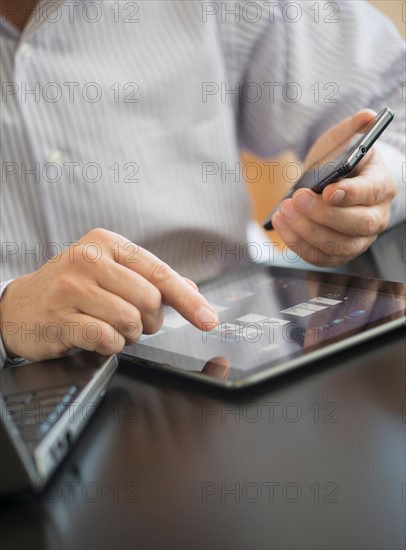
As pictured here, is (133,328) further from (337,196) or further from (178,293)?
(337,196)

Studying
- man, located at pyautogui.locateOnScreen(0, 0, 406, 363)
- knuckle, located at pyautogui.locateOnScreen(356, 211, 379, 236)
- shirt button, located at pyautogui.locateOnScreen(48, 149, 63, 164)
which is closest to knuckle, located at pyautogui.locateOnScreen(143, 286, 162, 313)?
man, located at pyautogui.locateOnScreen(0, 0, 406, 363)

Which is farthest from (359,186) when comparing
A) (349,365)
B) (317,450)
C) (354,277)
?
(317,450)

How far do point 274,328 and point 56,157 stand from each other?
448 mm

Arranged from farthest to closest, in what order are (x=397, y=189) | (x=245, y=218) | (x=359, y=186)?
(x=245, y=218) < (x=397, y=189) < (x=359, y=186)

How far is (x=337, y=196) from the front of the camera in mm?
648

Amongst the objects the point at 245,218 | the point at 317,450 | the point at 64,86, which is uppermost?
the point at 64,86

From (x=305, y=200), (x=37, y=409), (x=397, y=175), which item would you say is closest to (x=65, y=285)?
(x=37, y=409)

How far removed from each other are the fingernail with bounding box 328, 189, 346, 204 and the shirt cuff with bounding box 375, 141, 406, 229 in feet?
0.58

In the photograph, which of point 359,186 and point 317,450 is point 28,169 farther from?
point 317,450

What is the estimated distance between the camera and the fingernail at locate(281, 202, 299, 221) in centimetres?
68

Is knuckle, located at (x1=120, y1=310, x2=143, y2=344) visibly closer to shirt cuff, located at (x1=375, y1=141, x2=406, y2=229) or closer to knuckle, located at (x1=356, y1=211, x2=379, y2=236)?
knuckle, located at (x1=356, y1=211, x2=379, y2=236)

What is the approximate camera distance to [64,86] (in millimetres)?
857

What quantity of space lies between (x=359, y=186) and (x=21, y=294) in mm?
342

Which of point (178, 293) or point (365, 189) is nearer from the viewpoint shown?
point (178, 293)
